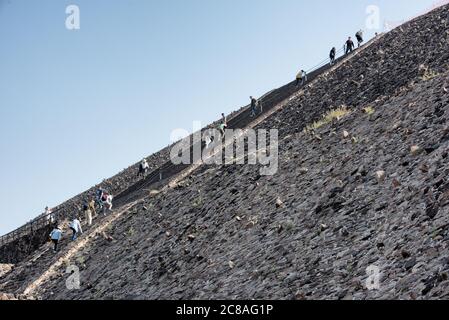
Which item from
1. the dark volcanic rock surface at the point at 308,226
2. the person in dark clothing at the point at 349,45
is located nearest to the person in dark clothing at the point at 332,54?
the person in dark clothing at the point at 349,45

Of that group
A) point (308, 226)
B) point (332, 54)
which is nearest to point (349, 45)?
point (332, 54)

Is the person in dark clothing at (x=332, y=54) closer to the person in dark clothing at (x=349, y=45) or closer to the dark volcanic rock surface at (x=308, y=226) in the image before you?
the person in dark clothing at (x=349, y=45)

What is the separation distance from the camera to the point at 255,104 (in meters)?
41.9

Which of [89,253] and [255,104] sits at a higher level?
[255,104]

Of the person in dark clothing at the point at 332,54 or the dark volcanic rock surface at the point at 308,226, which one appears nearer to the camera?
the dark volcanic rock surface at the point at 308,226

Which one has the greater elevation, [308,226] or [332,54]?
[332,54]

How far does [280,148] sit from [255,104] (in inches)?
755

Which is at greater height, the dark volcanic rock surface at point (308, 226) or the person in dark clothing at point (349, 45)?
the person in dark clothing at point (349, 45)

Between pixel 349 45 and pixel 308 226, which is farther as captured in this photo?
pixel 349 45

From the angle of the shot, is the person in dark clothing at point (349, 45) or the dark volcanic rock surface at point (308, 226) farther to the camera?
the person in dark clothing at point (349, 45)

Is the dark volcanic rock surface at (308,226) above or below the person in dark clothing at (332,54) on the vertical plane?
below

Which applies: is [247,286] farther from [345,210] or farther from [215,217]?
[215,217]

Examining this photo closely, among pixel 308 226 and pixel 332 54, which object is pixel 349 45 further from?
pixel 308 226
